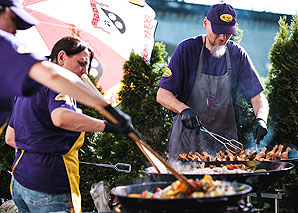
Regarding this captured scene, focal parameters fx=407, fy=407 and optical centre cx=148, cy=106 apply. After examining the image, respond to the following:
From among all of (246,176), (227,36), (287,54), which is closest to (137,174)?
(227,36)

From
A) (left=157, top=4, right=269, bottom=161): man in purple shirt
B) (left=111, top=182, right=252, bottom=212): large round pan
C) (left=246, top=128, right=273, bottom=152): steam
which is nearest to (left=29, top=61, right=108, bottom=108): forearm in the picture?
(left=111, top=182, right=252, bottom=212): large round pan

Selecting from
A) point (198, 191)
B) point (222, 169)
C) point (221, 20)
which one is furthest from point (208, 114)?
point (198, 191)

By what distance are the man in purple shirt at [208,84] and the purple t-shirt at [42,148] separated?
1390 mm

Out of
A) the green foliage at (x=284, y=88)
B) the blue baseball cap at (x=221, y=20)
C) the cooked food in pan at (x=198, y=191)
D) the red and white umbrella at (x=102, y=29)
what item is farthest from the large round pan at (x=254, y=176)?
the red and white umbrella at (x=102, y=29)

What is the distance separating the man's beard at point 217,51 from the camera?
3994 millimetres

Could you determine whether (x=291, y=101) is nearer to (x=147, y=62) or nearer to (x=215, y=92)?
(x=215, y=92)

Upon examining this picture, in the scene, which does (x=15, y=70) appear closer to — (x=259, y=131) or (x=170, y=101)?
(x=170, y=101)

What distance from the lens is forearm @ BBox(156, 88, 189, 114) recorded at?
3690mm

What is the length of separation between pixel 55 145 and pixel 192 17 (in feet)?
27.8

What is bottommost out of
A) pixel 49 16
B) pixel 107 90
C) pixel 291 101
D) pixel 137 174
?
pixel 137 174

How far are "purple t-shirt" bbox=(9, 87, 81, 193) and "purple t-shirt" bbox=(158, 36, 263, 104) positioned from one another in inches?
56.8

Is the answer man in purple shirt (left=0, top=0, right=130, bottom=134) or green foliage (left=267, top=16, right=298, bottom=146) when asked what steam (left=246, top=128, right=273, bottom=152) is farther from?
man in purple shirt (left=0, top=0, right=130, bottom=134)

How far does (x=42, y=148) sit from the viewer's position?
9.12 feet

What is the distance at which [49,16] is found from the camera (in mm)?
5453
